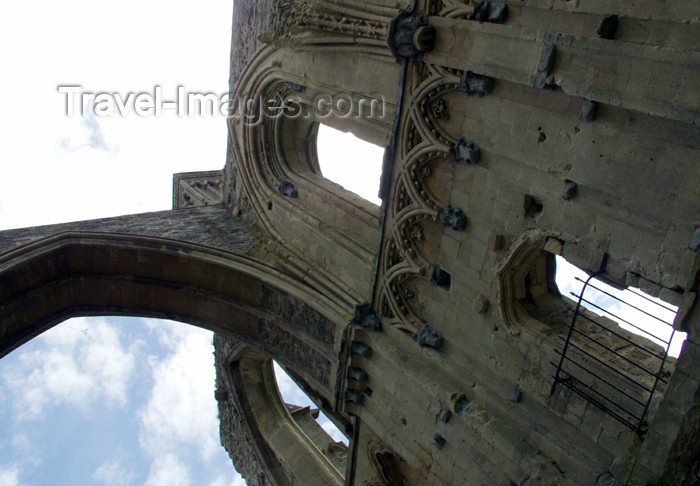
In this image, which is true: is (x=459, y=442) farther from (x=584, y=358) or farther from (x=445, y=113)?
(x=445, y=113)

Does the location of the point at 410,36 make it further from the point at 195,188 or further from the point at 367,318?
the point at 195,188

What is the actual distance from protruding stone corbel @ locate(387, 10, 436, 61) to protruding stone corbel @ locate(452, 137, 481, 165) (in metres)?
0.81

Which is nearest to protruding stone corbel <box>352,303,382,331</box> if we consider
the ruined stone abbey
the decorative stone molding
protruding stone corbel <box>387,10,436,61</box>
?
the ruined stone abbey

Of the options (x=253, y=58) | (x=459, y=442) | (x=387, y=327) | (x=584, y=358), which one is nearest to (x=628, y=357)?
(x=584, y=358)

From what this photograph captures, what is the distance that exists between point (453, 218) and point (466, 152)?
581 millimetres

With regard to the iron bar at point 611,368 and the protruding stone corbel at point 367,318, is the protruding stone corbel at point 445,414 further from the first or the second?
the iron bar at point 611,368

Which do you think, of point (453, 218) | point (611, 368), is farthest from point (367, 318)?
point (611, 368)

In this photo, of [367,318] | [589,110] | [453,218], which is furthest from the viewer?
[367,318]

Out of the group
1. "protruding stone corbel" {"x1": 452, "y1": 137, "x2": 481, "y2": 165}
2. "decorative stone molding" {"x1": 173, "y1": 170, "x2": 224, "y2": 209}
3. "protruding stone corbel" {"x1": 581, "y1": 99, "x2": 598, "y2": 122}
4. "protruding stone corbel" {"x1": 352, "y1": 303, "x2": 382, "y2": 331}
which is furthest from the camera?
"decorative stone molding" {"x1": 173, "y1": 170, "x2": 224, "y2": 209}

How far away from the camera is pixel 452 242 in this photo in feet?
16.0

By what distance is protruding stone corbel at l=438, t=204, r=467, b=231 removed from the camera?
4.69 m

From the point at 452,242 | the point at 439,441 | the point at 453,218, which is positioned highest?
the point at 453,218

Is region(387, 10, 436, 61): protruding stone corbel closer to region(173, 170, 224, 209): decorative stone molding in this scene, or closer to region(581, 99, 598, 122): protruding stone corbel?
region(581, 99, 598, 122): protruding stone corbel

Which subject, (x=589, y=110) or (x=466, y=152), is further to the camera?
(x=466, y=152)
